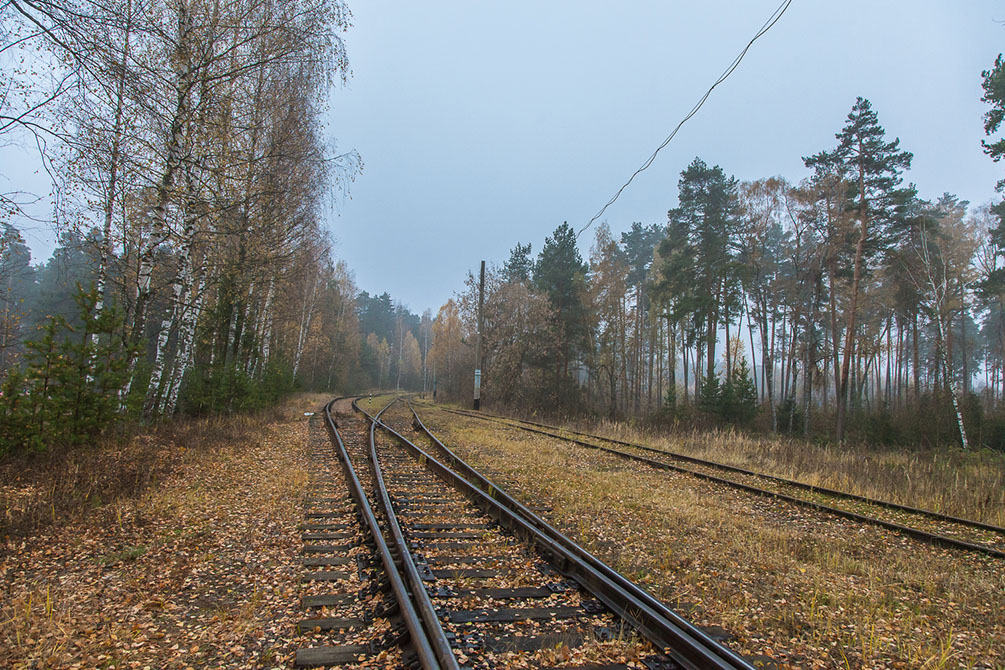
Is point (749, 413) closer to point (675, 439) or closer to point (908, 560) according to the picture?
point (675, 439)

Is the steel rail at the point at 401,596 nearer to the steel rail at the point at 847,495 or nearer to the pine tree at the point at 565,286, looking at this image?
the steel rail at the point at 847,495

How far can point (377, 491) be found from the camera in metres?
6.98

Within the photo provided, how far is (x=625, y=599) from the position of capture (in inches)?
146

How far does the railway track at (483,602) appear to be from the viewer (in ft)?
9.93

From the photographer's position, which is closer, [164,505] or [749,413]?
[164,505]

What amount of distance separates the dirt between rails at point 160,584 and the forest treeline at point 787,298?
1720 centimetres

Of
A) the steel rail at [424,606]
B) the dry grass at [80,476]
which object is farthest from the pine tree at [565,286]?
the steel rail at [424,606]

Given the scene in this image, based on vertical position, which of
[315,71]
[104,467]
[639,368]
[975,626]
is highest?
[315,71]

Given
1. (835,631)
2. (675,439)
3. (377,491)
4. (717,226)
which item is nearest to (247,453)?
(377,491)

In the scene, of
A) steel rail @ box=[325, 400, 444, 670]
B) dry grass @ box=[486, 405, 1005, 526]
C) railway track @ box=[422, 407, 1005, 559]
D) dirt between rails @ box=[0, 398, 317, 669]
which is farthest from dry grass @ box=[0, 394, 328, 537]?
dry grass @ box=[486, 405, 1005, 526]

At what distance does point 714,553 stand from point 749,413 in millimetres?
17702

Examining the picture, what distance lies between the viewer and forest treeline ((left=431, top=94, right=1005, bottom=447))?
20422 mm

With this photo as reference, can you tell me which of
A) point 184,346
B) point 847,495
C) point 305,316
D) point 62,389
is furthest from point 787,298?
point 62,389

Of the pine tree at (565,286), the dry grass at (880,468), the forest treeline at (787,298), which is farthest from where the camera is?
the pine tree at (565,286)
